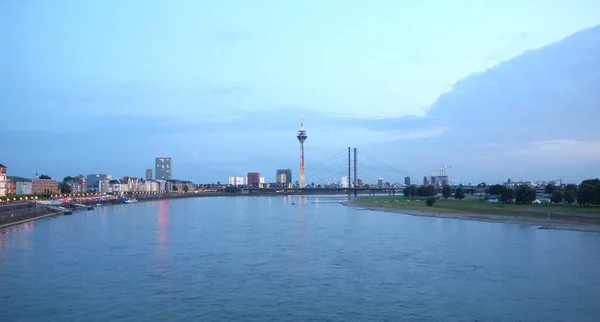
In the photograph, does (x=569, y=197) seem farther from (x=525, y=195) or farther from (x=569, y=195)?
(x=525, y=195)

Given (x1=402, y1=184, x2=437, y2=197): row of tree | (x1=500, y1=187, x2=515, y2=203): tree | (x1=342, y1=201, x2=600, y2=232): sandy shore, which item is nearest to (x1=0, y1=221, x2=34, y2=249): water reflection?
(x1=342, y1=201, x2=600, y2=232): sandy shore

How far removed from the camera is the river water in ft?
35.0

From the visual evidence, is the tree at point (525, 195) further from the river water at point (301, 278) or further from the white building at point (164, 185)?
the white building at point (164, 185)

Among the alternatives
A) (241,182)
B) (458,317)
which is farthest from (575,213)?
(241,182)

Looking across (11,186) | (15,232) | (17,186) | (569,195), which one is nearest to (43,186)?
(17,186)

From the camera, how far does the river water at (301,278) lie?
1068cm

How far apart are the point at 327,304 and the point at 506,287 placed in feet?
16.1

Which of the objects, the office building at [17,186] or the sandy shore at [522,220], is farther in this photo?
the office building at [17,186]

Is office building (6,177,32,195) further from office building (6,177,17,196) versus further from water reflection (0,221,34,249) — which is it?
water reflection (0,221,34,249)

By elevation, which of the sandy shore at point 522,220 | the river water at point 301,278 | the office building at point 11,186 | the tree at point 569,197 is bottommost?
the river water at point 301,278

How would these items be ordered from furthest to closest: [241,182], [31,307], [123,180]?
[241,182] < [123,180] < [31,307]

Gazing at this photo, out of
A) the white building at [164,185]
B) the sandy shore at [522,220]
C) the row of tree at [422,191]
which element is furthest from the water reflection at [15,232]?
the white building at [164,185]

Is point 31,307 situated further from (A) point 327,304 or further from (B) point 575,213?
(B) point 575,213

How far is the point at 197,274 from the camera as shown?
1438cm
